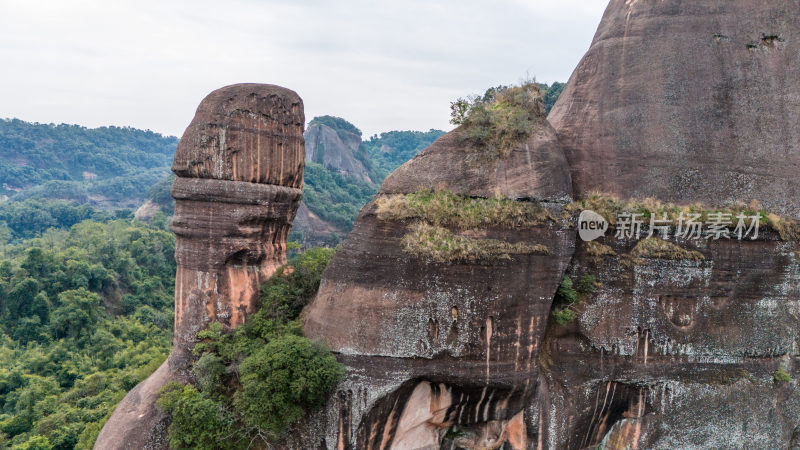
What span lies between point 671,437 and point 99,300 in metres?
31.8

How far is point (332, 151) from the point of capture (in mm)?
76250

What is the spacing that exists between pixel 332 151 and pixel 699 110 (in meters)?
67.1

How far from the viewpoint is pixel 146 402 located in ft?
38.1

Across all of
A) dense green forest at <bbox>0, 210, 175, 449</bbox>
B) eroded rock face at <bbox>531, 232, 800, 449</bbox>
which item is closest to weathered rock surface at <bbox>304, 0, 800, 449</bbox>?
eroded rock face at <bbox>531, 232, 800, 449</bbox>

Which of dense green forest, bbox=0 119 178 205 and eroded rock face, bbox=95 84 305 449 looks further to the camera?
dense green forest, bbox=0 119 178 205

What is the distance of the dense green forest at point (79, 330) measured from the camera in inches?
786

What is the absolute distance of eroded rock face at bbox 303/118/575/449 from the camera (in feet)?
35.3

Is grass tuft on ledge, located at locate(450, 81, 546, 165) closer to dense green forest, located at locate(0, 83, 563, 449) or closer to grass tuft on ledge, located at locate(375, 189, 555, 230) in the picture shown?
grass tuft on ledge, located at locate(375, 189, 555, 230)

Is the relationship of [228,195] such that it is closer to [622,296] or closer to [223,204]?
[223,204]

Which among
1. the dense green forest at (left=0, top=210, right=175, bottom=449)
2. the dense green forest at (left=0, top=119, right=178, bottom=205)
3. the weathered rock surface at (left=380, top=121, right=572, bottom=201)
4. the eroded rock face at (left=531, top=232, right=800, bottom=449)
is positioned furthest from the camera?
the dense green forest at (left=0, top=119, right=178, bottom=205)

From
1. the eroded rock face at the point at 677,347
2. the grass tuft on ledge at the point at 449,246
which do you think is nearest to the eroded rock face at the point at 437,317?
the grass tuft on ledge at the point at 449,246

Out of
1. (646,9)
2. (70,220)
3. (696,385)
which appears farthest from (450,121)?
(70,220)

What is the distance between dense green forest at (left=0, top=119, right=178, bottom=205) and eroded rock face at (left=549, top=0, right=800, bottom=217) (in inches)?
3424

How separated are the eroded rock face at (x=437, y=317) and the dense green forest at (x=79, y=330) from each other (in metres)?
9.94
